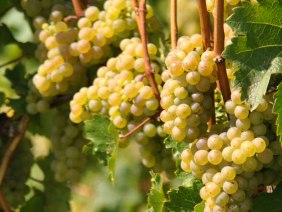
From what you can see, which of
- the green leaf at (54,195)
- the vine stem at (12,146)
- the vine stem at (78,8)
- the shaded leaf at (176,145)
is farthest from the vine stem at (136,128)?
the green leaf at (54,195)

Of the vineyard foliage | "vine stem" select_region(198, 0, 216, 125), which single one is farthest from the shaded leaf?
"vine stem" select_region(198, 0, 216, 125)

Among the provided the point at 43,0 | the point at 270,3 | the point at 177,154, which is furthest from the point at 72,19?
the point at 270,3

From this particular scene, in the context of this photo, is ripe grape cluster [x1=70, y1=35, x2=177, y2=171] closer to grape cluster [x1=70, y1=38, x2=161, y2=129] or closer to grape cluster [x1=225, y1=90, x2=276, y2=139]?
grape cluster [x1=70, y1=38, x2=161, y2=129]

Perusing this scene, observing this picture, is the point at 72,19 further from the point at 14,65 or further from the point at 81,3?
the point at 14,65

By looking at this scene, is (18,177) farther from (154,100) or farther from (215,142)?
(215,142)

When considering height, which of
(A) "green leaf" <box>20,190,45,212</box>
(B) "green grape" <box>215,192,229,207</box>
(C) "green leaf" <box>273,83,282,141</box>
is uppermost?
(C) "green leaf" <box>273,83,282,141</box>

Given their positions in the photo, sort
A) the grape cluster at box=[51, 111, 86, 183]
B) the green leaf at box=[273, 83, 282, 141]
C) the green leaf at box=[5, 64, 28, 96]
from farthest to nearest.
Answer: the green leaf at box=[5, 64, 28, 96]
the grape cluster at box=[51, 111, 86, 183]
the green leaf at box=[273, 83, 282, 141]

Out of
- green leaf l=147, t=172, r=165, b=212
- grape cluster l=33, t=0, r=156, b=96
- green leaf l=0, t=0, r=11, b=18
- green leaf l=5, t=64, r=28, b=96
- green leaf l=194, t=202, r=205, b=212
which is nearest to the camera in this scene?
green leaf l=194, t=202, r=205, b=212
